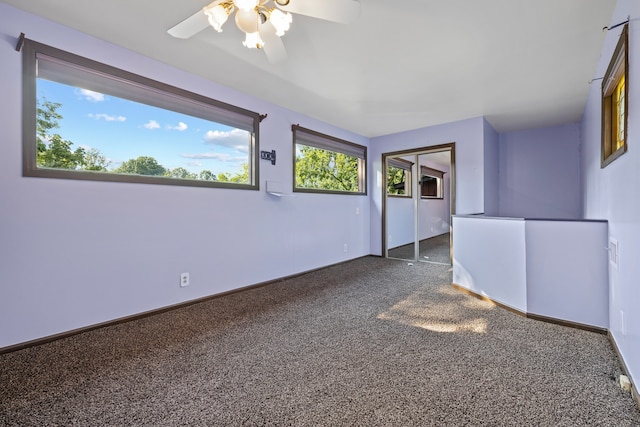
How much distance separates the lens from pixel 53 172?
2135 mm

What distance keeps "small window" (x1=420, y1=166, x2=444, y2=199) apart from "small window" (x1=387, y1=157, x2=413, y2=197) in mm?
322

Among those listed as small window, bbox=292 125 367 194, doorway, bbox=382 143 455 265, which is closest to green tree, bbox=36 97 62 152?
small window, bbox=292 125 367 194

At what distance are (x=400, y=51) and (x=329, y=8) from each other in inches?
46.0

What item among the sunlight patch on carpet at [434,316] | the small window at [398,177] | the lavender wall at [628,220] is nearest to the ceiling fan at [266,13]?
the lavender wall at [628,220]

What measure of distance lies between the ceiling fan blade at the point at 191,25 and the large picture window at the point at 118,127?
0.98 metres

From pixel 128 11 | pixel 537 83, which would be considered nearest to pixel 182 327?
pixel 128 11

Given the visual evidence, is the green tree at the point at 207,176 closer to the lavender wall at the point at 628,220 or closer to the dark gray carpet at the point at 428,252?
the lavender wall at the point at 628,220

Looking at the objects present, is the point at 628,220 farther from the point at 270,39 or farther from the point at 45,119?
the point at 45,119

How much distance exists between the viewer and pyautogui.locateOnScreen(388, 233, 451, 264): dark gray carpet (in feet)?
17.1

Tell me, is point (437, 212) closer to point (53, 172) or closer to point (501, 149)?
point (501, 149)

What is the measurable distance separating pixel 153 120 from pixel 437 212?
22.9 feet

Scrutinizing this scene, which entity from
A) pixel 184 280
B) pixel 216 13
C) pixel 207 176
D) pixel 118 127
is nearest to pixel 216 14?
pixel 216 13

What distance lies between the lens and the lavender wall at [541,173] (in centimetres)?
Result: 478

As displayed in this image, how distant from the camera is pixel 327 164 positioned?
495 centimetres
